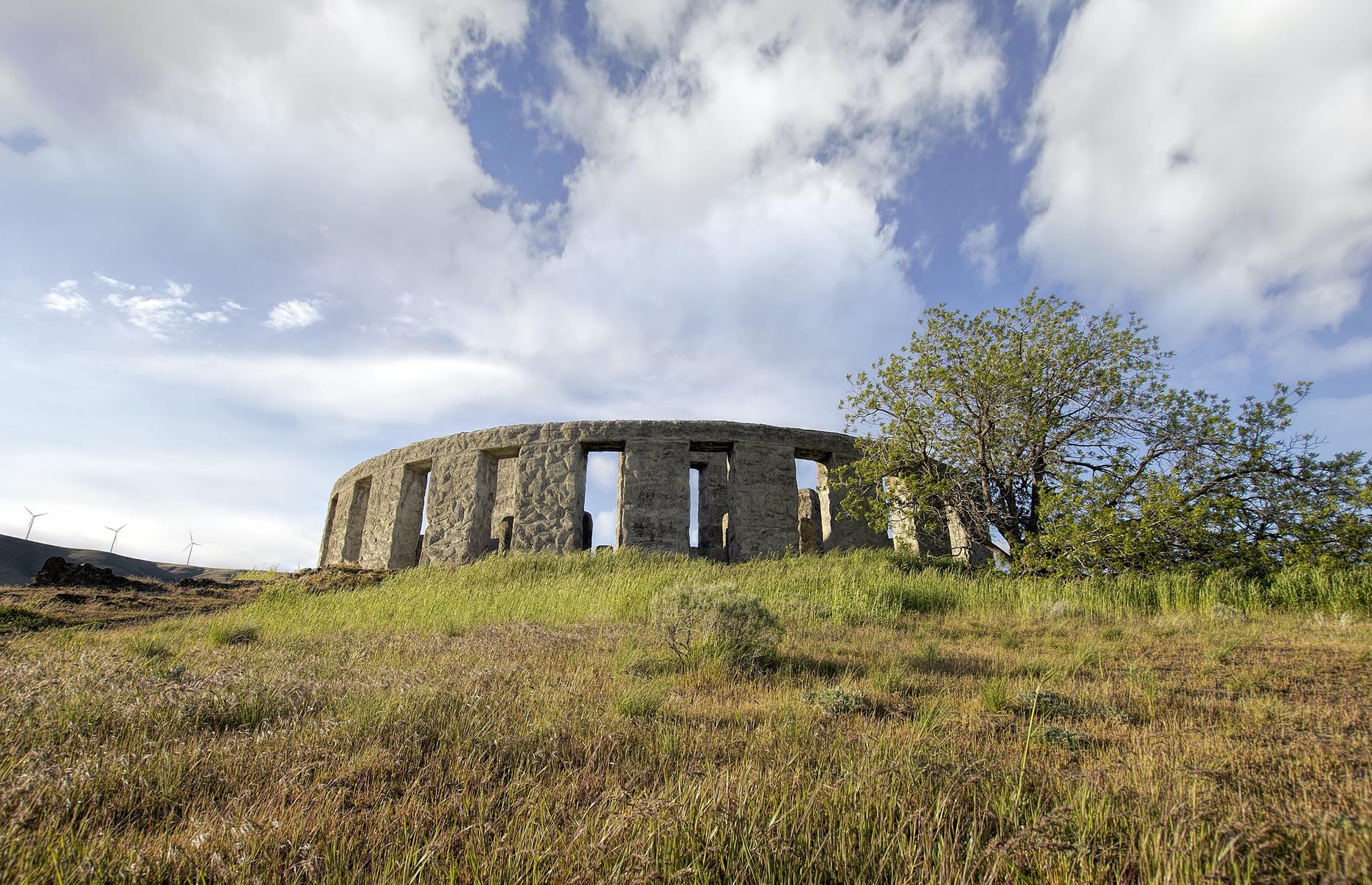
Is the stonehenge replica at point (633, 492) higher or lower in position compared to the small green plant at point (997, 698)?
higher

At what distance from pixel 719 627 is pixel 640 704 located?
198 cm

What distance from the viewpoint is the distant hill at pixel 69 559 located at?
109 ft

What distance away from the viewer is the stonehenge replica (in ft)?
45.9

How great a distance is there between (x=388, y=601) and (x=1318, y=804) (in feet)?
33.3

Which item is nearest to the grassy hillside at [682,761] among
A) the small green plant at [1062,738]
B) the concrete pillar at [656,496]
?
the small green plant at [1062,738]

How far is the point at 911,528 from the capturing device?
12.8 metres

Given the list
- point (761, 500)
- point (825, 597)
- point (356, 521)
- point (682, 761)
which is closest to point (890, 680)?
point (682, 761)

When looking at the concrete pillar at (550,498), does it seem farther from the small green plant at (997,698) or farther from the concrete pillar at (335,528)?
the small green plant at (997,698)

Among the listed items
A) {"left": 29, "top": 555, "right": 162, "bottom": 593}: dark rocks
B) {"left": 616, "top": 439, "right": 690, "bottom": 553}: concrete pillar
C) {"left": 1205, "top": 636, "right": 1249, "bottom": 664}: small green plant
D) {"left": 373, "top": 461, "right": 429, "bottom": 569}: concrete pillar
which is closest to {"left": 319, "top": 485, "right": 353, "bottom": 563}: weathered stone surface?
{"left": 373, "top": 461, "right": 429, "bottom": 569}: concrete pillar

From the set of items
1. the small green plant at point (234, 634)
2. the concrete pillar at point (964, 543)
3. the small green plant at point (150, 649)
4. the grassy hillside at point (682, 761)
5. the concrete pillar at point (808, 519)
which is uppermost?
the concrete pillar at point (808, 519)

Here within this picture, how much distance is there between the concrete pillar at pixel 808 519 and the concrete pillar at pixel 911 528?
3.10m

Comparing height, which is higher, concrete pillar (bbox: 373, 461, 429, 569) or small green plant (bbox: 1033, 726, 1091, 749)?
concrete pillar (bbox: 373, 461, 429, 569)

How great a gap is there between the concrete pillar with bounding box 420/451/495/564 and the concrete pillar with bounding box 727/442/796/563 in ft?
18.8

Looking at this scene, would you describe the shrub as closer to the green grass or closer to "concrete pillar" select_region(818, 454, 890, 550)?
the green grass
